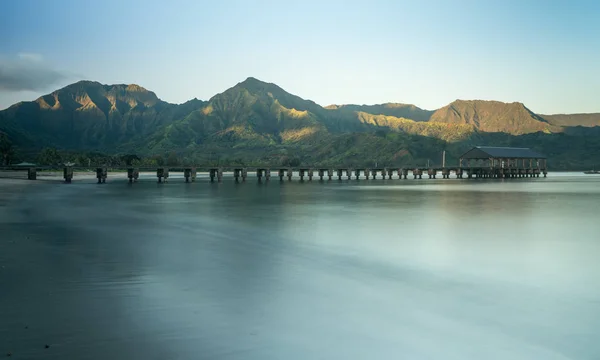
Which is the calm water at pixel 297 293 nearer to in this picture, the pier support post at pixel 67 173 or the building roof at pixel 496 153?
the pier support post at pixel 67 173

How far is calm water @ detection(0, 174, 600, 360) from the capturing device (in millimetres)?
10102

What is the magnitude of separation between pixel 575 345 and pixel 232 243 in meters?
17.7

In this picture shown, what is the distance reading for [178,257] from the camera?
21.3 m

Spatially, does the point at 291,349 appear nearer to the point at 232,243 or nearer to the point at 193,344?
the point at 193,344

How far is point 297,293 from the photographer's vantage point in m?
14.8

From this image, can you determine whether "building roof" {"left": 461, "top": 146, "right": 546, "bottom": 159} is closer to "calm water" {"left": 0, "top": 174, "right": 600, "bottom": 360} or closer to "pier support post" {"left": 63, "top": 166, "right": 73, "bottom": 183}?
"pier support post" {"left": 63, "top": 166, "right": 73, "bottom": 183}

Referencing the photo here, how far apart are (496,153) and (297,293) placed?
162 meters

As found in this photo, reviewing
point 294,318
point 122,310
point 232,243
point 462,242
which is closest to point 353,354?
point 294,318

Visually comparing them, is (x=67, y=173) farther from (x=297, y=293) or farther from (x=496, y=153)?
(x=496, y=153)

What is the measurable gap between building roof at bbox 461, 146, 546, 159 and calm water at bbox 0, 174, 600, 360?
13563 cm

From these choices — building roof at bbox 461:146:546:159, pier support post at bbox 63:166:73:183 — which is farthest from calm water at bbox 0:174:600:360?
building roof at bbox 461:146:546:159

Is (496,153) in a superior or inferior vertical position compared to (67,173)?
superior

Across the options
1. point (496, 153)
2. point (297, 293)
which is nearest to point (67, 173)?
point (297, 293)

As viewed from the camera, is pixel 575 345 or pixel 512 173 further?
pixel 512 173
